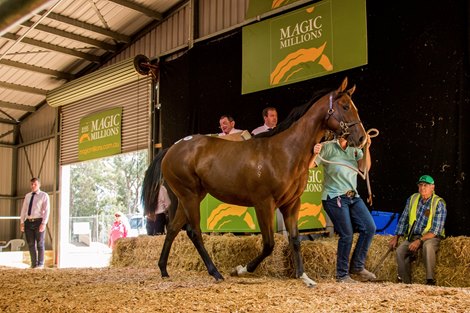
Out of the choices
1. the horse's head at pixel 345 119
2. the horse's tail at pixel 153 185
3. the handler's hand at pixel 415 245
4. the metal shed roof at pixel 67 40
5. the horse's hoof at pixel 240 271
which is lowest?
the horse's hoof at pixel 240 271

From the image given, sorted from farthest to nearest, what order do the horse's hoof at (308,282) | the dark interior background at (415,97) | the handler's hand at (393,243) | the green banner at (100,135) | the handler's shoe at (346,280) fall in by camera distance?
the green banner at (100,135), the dark interior background at (415,97), the handler's hand at (393,243), the handler's shoe at (346,280), the horse's hoof at (308,282)

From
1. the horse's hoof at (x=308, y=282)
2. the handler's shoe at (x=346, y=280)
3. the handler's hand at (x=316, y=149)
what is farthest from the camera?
the handler's shoe at (x=346, y=280)

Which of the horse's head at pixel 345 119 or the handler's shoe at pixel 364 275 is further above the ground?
the horse's head at pixel 345 119

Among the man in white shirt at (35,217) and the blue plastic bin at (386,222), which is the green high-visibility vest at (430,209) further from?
the man in white shirt at (35,217)

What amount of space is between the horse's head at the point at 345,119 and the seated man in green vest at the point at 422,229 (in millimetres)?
1191

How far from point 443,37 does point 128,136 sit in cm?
804

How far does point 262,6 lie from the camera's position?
31.0ft

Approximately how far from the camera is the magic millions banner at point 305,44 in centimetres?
768

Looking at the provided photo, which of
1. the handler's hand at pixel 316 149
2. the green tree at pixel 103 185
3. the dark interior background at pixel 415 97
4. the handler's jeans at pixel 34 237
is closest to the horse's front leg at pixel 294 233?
the handler's hand at pixel 316 149

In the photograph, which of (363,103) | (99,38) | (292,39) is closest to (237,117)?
(292,39)

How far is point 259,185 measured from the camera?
4723mm

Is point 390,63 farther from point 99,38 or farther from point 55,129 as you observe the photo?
point 55,129

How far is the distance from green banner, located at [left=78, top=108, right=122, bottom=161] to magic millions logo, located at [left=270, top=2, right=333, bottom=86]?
5.43 m

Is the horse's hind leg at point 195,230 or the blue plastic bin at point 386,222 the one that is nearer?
the horse's hind leg at point 195,230
